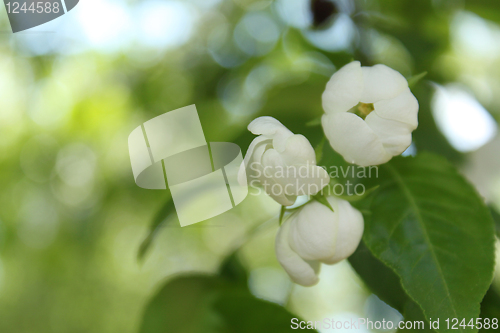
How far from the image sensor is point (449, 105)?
0.47 meters

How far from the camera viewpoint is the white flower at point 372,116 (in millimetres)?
215

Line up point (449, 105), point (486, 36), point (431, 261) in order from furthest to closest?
point (486, 36) < point (449, 105) < point (431, 261)

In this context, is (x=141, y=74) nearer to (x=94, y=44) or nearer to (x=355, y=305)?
(x=94, y=44)

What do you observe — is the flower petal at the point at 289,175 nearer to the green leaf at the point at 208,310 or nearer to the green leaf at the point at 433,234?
the green leaf at the point at 433,234

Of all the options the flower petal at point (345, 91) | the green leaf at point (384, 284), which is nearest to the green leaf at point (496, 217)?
the green leaf at point (384, 284)

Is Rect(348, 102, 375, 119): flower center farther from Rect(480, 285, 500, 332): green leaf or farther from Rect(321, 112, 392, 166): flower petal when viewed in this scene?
Rect(480, 285, 500, 332): green leaf

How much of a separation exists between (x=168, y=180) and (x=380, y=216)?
0.64 feet

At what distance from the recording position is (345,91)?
0.22 metres

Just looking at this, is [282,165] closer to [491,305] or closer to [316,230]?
Result: [316,230]

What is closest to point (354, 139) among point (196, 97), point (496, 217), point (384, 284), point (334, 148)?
point (334, 148)

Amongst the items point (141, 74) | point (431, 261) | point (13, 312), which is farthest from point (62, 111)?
point (13, 312)

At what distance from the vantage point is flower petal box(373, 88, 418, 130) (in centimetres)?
22

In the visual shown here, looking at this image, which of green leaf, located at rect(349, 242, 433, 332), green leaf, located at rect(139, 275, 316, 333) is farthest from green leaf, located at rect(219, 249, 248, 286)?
green leaf, located at rect(349, 242, 433, 332)

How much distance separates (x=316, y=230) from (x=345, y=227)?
17mm
